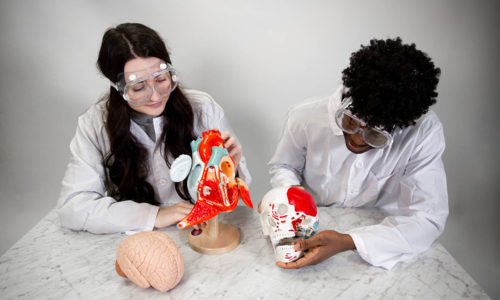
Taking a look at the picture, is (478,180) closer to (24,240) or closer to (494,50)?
(494,50)

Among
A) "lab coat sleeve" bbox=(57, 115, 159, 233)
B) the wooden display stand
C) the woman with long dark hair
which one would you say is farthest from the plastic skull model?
"lab coat sleeve" bbox=(57, 115, 159, 233)

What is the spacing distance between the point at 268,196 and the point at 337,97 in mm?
617

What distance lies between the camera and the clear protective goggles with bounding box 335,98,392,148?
5.08ft

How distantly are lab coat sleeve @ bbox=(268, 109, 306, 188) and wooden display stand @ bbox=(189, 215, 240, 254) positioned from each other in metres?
0.42

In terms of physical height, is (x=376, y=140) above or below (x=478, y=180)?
above

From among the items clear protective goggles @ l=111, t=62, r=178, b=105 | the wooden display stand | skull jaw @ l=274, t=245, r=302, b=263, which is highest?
clear protective goggles @ l=111, t=62, r=178, b=105

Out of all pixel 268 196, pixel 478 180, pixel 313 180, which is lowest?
pixel 478 180

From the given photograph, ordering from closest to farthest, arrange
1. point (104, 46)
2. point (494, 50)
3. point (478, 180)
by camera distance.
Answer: point (104, 46)
point (494, 50)
point (478, 180)

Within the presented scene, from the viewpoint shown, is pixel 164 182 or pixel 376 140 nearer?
pixel 376 140

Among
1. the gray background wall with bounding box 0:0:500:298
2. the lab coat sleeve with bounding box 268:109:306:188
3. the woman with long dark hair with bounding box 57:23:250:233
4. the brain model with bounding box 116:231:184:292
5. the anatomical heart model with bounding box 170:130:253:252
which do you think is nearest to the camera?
the brain model with bounding box 116:231:184:292

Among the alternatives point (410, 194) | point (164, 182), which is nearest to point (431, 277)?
point (410, 194)

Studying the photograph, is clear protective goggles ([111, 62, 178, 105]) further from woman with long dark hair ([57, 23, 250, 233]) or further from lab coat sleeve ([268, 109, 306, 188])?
lab coat sleeve ([268, 109, 306, 188])

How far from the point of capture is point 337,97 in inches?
71.0

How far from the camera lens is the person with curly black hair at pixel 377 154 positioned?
4.76ft
